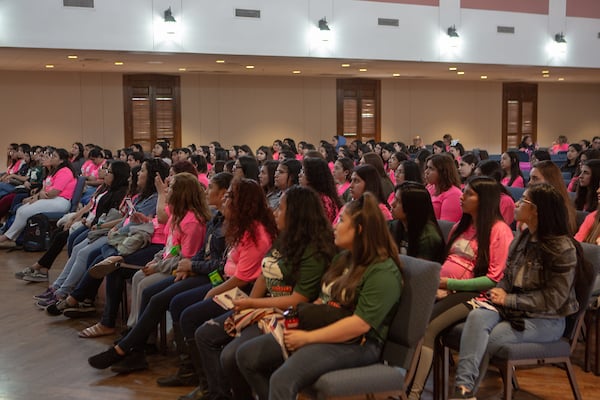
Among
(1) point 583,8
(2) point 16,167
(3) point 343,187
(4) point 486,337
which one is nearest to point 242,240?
(4) point 486,337

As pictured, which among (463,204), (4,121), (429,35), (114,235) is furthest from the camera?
(4,121)

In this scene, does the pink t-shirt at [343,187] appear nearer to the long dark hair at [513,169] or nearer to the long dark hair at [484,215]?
the long dark hair at [513,169]

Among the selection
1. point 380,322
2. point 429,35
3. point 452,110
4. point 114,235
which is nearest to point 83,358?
point 114,235

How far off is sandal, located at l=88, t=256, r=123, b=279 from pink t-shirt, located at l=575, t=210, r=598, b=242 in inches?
131

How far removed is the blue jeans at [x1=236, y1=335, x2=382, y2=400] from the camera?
2971mm

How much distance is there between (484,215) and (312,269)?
1.03 metres

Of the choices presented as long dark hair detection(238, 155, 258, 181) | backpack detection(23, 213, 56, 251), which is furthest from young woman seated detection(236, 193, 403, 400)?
backpack detection(23, 213, 56, 251)

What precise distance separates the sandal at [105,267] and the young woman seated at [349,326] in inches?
92.4

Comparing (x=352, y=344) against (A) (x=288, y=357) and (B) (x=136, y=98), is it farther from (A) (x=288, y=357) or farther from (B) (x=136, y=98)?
(B) (x=136, y=98)

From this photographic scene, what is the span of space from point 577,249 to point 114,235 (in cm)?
372

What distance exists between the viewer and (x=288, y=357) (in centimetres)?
311

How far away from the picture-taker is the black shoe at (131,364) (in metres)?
4.64

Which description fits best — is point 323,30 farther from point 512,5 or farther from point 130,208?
point 130,208

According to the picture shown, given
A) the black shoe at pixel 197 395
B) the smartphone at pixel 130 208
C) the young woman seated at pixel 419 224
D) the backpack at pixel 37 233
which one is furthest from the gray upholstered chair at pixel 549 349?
the backpack at pixel 37 233
